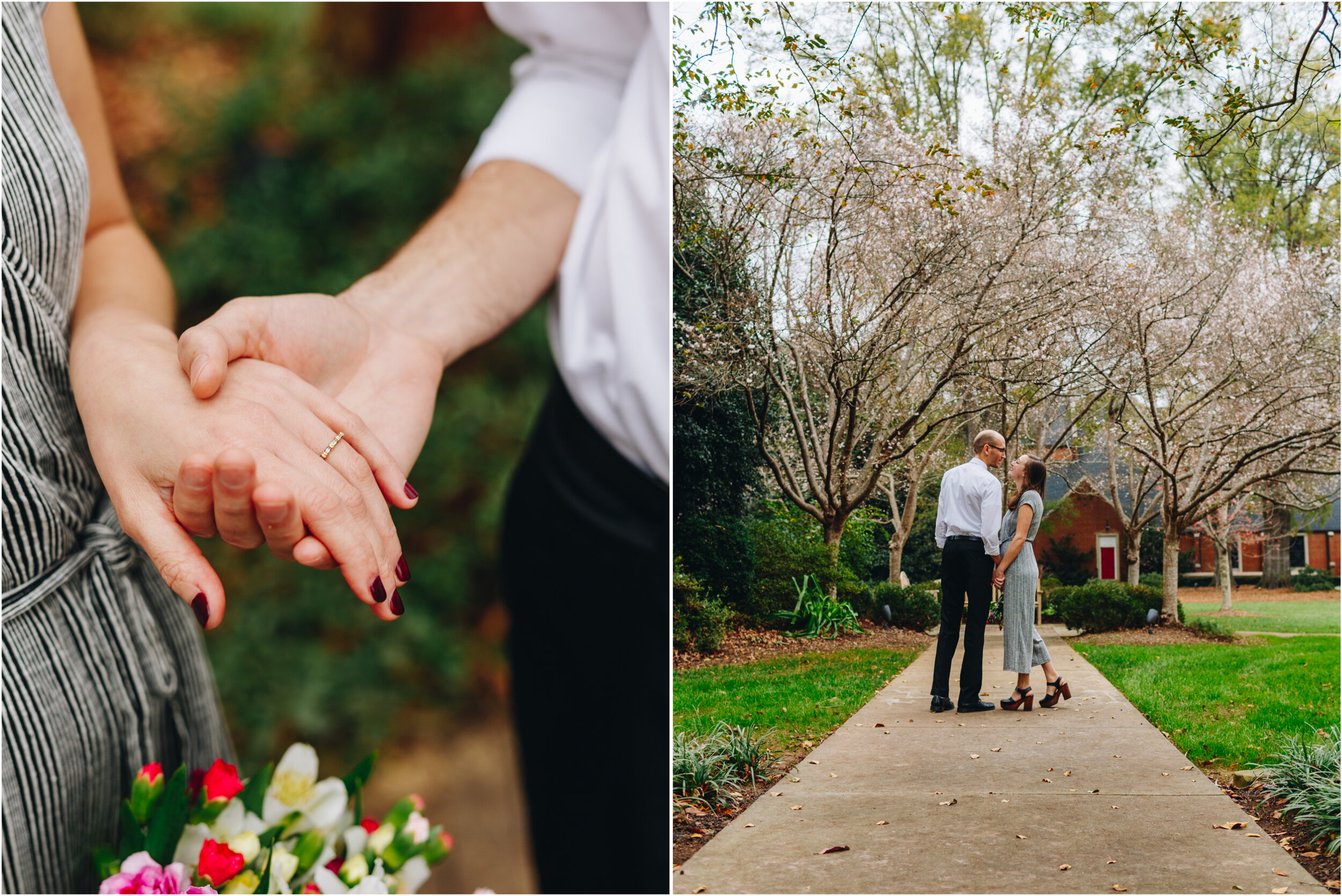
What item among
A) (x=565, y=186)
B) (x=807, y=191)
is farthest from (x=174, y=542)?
(x=807, y=191)

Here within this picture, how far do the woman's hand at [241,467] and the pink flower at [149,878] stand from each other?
49 centimetres

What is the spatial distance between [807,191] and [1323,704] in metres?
1.50

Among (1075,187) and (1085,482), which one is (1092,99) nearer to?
(1075,187)

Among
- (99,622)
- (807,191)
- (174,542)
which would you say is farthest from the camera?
(807,191)

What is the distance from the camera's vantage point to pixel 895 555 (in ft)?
6.39

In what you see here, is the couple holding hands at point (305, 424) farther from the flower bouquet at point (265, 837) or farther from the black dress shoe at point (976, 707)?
the black dress shoe at point (976, 707)

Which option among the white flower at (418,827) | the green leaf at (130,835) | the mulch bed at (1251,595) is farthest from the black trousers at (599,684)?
the mulch bed at (1251,595)

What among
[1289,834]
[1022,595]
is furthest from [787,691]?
[1289,834]

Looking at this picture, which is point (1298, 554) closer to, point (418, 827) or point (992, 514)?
point (992, 514)

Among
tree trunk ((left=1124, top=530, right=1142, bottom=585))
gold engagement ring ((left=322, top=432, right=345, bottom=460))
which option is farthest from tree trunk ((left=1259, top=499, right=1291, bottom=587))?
gold engagement ring ((left=322, top=432, right=345, bottom=460))

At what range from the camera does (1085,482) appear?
188 cm

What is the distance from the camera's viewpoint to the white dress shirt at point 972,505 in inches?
75.2

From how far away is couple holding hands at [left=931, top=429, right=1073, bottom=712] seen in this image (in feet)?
6.26

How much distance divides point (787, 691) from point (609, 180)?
1.14 metres
